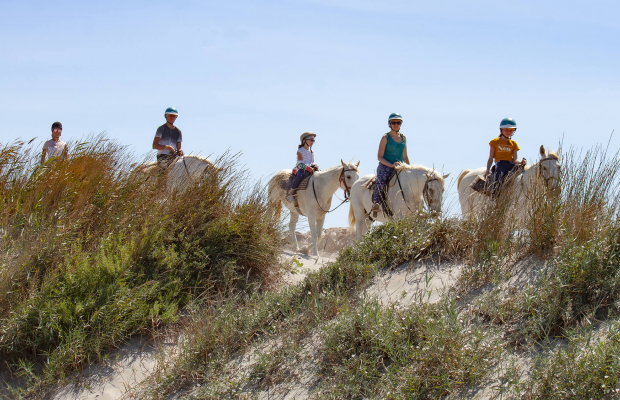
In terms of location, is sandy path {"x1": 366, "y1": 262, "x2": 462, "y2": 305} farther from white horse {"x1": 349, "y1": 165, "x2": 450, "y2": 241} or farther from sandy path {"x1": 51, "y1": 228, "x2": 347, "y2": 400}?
white horse {"x1": 349, "y1": 165, "x2": 450, "y2": 241}

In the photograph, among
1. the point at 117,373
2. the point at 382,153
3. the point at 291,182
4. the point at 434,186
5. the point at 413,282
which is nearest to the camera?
the point at 117,373

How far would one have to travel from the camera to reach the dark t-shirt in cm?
1073

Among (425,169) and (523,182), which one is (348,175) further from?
(523,182)

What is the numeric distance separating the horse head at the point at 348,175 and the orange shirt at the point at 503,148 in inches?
120

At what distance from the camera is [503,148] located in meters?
9.57

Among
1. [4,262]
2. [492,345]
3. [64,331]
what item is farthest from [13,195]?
[492,345]

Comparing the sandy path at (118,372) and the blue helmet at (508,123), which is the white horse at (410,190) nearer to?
the blue helmet at (508,123)

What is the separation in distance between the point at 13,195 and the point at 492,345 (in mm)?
5656

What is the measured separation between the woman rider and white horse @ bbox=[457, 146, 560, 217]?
1.43m

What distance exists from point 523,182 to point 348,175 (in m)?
4.96

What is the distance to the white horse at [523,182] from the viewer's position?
5.88 m

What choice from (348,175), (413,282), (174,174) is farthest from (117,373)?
(348,175)

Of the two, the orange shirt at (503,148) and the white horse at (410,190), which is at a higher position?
the orange shirt at (503,148)

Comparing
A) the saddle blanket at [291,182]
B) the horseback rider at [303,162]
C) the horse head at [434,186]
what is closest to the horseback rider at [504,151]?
the horse head at [434,186]
